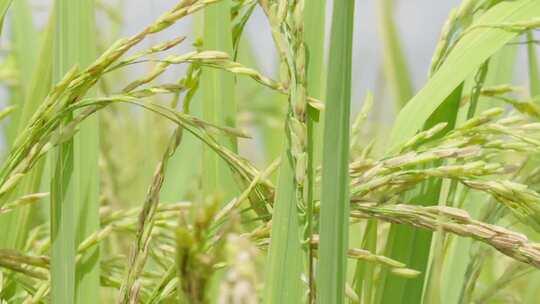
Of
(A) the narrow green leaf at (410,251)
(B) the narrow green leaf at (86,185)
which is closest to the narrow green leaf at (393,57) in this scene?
(A) the narrow green leaf at (410,251)

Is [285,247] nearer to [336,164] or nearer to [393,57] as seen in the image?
[336,164]

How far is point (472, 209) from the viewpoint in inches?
43.3

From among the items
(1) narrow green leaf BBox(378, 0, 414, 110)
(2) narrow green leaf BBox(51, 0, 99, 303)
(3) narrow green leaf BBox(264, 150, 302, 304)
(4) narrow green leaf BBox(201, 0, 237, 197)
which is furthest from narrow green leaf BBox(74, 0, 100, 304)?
(1) narrow green leaf BBox(378, 0, 414, 110)

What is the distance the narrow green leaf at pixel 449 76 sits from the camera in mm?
944

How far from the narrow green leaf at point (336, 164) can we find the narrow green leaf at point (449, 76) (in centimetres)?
28

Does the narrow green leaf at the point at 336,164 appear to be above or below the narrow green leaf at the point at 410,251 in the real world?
above

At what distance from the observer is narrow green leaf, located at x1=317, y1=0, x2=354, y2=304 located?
0.65m

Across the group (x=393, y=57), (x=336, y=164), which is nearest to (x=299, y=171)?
(x=336, y=164)

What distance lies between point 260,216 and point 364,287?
16 cm

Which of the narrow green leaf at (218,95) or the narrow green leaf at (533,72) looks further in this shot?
the narrow green leaf at (533,72)

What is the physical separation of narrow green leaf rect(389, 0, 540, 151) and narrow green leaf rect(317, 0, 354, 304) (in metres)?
0.28

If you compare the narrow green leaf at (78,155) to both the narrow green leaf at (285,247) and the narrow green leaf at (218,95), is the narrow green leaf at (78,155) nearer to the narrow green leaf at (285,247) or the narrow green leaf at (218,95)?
the narrow green leaf at (218,95)

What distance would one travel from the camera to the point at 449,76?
95 centimetres

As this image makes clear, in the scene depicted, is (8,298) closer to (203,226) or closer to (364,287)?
(364,287)
